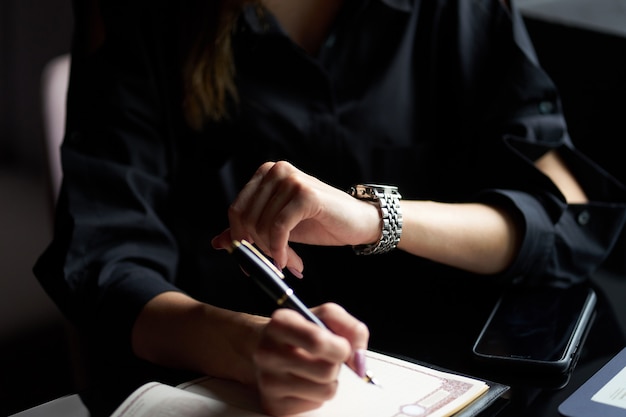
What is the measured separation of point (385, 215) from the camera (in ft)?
2.67

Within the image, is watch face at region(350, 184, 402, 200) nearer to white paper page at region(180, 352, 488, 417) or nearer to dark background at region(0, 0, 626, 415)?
white paper page at region(180, 352, 488, 417)

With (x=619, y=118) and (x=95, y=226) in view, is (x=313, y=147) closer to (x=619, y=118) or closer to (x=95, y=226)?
(x=95, y=226)

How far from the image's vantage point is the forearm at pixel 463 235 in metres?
0.87

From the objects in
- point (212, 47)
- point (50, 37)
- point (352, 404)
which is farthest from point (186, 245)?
point (50, 37)

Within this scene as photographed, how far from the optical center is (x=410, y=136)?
1.10m

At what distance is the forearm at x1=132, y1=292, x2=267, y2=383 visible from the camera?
694 mm

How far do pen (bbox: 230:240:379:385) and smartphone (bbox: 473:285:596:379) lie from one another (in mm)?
150

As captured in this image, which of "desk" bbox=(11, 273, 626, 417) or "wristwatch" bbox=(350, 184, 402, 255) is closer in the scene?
"desk" bbox=(11, 273, 626, 417)

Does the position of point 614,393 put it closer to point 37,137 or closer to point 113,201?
point 113,201

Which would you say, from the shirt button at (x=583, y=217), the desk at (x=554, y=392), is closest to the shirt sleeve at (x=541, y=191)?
the shirt button at (x=583, y=217)

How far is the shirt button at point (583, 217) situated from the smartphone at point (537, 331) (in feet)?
0.27

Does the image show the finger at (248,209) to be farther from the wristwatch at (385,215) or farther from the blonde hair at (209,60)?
the blonde hair at (209,60)

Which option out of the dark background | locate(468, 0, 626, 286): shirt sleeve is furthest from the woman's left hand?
the dark background

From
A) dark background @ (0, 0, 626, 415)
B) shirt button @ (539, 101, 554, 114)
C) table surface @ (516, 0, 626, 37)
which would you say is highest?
table surface @ (516, 0, 626, 37)
